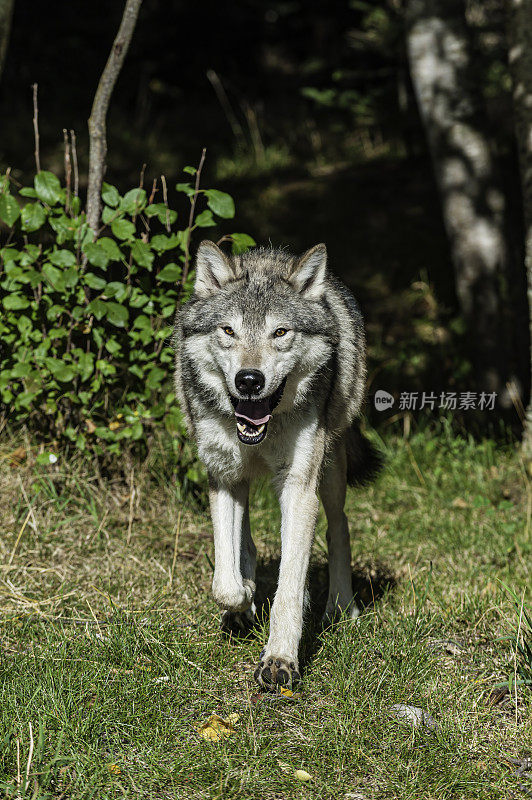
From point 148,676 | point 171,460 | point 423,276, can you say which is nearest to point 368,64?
point 423,276

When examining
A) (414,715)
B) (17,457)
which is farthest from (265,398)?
(17,457)

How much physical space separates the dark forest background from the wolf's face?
11.4ft

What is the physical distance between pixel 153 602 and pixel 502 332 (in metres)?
4.39

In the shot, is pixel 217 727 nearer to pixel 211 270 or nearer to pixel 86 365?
pixel 211 270

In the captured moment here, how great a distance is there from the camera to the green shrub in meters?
4.67

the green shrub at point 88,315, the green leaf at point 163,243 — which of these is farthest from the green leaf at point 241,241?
the green leaf at point 163,243

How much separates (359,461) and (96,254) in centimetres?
190

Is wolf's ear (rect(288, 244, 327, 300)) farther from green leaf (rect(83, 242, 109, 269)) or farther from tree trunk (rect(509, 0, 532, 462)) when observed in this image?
tree trunk (rect(509, 0, 532, 462))

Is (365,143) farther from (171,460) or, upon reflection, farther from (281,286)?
(281,286)

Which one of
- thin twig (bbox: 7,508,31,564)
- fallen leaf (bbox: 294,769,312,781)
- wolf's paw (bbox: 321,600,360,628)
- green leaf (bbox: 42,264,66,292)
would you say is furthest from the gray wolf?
thin twig (bbox: 7,508,31,564)

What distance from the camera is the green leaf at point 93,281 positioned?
4.73m

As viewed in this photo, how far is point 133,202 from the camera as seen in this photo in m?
4.73

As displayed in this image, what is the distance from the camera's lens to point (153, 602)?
405cm
